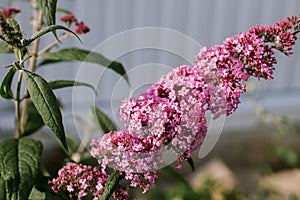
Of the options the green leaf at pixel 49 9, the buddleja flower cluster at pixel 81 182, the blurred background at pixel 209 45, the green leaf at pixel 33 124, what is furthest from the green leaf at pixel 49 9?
the blurred background at pixel 209 45

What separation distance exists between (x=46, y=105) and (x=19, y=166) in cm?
17

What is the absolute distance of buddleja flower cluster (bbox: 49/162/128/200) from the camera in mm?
720

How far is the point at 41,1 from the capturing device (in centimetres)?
77

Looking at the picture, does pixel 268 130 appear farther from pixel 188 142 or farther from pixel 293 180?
pixel 188 142

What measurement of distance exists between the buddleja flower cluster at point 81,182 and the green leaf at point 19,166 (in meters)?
0.04

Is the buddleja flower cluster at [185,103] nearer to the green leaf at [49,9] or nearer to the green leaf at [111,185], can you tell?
the green leaf at [111,185]

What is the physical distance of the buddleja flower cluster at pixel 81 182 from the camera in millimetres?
720

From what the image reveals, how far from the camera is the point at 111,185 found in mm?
675

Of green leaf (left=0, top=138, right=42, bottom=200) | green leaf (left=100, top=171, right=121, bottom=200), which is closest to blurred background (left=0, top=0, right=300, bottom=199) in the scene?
green leaf (left=0, top=138, right=42, bottom=200)

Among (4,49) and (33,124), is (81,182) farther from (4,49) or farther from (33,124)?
(33,124)

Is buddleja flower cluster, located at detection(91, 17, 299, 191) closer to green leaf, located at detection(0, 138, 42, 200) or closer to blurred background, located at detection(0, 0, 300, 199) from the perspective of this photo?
green leaf, located at detection(0, 138, 42, 200)

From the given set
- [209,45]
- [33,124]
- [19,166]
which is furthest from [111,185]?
[209,45]

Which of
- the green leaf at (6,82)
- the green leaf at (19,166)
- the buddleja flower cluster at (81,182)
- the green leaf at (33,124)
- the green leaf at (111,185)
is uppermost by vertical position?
the green leaf at (6,82)

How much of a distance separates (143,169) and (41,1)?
0.97 ft
